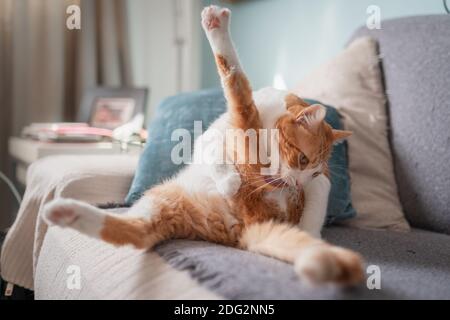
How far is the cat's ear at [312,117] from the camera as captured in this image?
2.83ft

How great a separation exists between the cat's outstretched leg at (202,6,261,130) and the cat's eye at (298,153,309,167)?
0.33 ft

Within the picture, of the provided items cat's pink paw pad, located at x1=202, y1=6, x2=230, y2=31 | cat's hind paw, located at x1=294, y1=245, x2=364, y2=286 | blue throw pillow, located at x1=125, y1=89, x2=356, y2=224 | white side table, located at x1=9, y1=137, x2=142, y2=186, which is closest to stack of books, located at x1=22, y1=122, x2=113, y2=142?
white side table, located at x1=9, y1=137, x2=142, y2=186

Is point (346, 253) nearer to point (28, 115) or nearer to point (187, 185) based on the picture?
point (187, 185)

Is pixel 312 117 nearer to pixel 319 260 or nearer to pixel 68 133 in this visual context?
pixel 319 260

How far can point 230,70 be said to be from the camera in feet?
2.90

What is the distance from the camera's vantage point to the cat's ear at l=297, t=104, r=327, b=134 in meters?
0.86

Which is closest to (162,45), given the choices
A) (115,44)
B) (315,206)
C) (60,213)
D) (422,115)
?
(115,44)

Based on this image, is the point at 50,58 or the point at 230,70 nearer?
the point at 230,70

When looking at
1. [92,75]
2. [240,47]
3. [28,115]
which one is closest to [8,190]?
[28,115]

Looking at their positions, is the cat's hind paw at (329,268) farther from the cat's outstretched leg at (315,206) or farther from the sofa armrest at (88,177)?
the sofa armrest at (88,177)

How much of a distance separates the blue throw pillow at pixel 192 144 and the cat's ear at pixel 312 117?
11.7 inches

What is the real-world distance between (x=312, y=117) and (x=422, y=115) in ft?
1.61

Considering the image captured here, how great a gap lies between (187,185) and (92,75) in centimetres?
130

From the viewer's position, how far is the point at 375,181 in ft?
4.09
